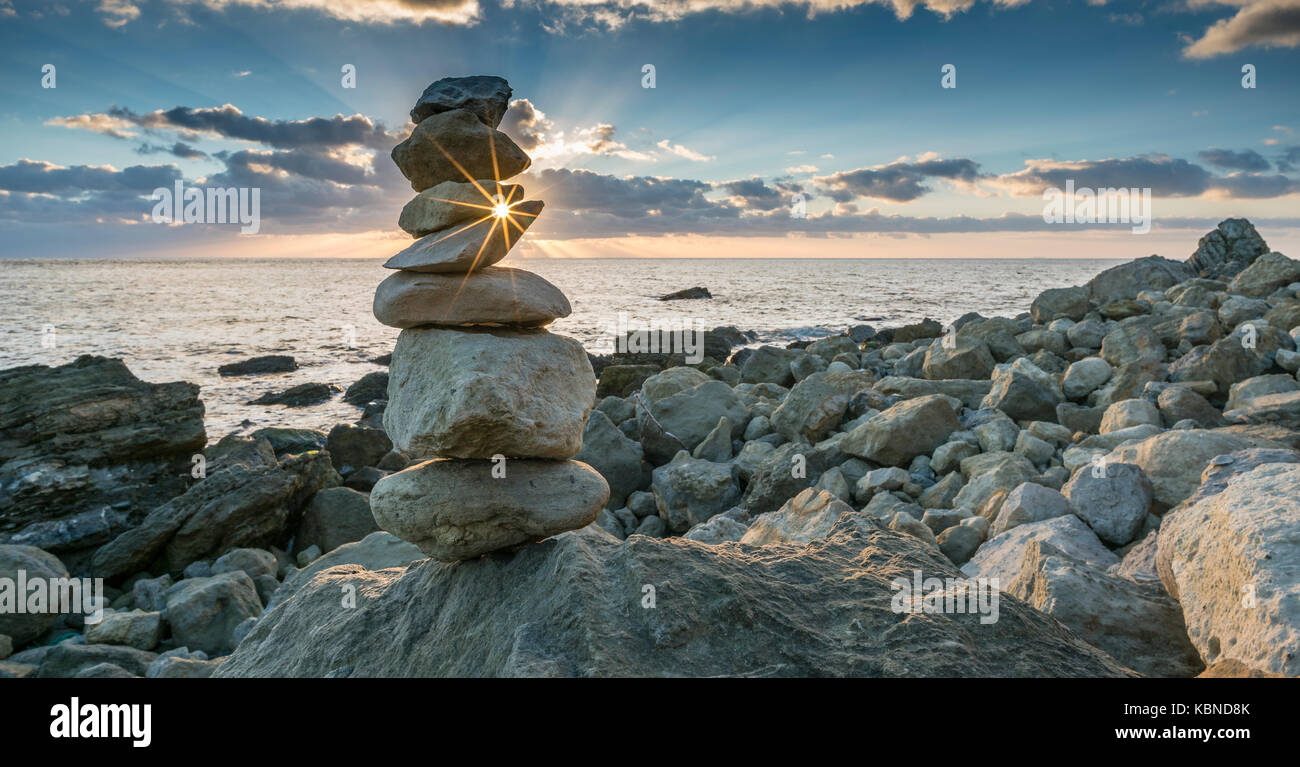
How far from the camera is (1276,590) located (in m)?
3.47

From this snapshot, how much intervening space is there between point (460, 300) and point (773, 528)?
355cm

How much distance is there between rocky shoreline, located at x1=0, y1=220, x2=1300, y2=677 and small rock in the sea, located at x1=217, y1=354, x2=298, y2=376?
1338 cm

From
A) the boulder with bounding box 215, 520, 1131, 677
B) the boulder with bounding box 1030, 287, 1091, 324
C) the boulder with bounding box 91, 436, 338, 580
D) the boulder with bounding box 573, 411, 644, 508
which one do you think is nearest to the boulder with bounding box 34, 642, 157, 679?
the boulder with bounding box 91, 436, 338, 580

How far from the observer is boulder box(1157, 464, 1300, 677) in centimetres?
336

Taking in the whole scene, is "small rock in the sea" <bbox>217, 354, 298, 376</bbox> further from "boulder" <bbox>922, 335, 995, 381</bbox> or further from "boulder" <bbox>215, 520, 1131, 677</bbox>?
"boulder" <bbox>215, 520, 1131, 677</bbox>

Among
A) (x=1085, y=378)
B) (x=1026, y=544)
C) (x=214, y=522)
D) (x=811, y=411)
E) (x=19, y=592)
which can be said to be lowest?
(x=19, y=592)

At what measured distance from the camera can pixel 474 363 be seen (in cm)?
399

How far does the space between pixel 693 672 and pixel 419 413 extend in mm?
2233

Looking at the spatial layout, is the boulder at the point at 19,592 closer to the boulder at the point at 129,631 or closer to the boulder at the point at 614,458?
the boulder at the point at 129,631

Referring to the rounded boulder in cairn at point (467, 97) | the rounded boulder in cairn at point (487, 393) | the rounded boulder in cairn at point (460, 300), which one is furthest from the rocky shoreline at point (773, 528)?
the rounded boulder in cairn at point (467, 97)

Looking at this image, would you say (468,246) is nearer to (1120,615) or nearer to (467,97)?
(467,97)

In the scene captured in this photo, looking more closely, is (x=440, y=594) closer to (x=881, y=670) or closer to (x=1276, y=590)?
(x=881, y=670)

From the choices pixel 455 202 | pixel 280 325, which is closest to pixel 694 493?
pixel 455 202

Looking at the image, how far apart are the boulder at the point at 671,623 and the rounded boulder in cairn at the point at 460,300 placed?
5.06ft
